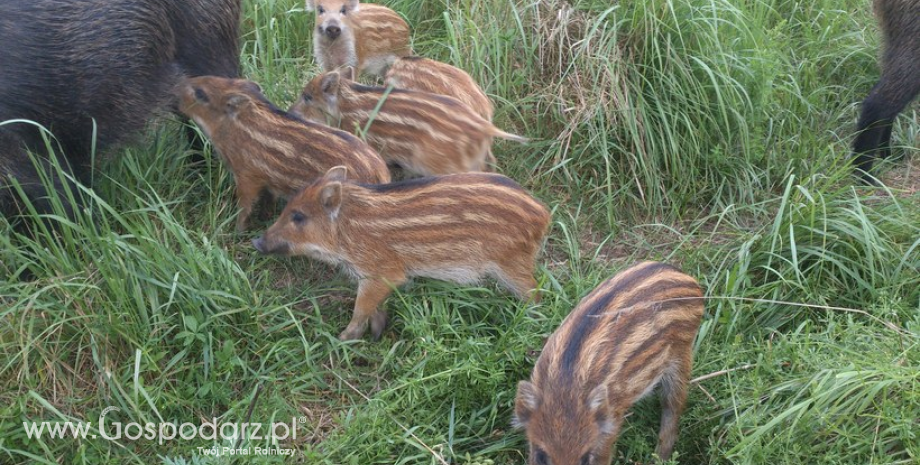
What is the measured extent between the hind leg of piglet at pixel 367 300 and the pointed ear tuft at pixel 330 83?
3.44 ft

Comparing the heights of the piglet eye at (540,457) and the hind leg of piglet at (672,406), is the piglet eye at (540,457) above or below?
above

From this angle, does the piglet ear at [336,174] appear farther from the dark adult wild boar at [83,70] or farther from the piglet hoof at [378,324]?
the dark adult wild boar at [83,70]

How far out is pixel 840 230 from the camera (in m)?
3.68

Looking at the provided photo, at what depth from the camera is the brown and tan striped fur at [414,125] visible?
152 inches

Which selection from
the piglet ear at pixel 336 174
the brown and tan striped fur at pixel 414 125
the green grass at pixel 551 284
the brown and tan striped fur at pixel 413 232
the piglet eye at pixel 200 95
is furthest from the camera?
the piglet eye at pixel 200 95

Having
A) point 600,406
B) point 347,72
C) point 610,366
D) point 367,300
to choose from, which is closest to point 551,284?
point 367,300

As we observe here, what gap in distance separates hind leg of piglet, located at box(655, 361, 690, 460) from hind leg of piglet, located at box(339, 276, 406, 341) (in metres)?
1.06

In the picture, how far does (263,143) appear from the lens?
3.81 meters

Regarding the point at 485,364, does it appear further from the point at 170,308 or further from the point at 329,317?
the point at 170,308

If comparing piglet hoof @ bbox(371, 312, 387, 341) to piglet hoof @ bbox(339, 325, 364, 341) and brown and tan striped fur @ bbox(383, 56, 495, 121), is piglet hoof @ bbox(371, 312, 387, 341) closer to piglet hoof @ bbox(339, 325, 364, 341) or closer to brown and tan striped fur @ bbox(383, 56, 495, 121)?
piglet hoof @ bbox(339, 325, 364, 341)

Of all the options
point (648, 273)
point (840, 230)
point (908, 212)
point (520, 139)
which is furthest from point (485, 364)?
point (908, 212)

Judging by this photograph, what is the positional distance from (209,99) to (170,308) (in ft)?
3.48

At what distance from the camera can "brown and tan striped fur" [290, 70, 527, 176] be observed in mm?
3873

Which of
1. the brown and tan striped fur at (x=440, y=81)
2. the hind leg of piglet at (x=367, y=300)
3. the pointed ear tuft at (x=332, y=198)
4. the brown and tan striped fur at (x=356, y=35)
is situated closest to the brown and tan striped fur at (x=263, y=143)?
the pointed ear tuft at (x=332, y=198)
